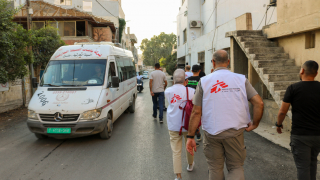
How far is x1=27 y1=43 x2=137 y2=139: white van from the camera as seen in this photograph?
539 centimetres

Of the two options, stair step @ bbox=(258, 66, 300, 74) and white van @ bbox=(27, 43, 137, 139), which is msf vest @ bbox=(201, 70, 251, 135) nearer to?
white van @ bbox=(27, 43, 137, 139)

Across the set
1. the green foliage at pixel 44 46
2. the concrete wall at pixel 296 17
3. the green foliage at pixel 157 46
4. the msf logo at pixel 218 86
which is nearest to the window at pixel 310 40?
the concrete wall at pixel 296 17

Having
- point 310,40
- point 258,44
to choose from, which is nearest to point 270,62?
point 258,44

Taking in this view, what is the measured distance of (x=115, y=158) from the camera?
4695 mm

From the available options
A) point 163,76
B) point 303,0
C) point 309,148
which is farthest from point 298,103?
point 163,76

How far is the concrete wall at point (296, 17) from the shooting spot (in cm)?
566

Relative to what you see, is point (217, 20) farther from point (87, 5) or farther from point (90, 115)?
point (87, 5)

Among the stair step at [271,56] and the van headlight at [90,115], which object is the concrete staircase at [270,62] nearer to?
the stair step at [271,56]

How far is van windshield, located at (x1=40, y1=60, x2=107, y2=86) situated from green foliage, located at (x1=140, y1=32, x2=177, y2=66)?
72048mm

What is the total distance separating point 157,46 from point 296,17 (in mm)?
77154

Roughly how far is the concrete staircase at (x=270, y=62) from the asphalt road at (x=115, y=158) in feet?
4.74

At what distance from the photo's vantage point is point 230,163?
2.56 meters

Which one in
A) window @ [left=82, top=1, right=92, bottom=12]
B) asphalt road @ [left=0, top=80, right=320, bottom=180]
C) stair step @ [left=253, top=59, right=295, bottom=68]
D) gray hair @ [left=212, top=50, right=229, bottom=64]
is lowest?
asphalt road @ [left=0, top=80, right=320, bottom=180]

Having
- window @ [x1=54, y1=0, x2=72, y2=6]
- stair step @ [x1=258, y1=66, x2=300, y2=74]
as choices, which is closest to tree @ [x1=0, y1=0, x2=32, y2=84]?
stair step @ [x1=258, y1=66, x2=300, y2=74]
